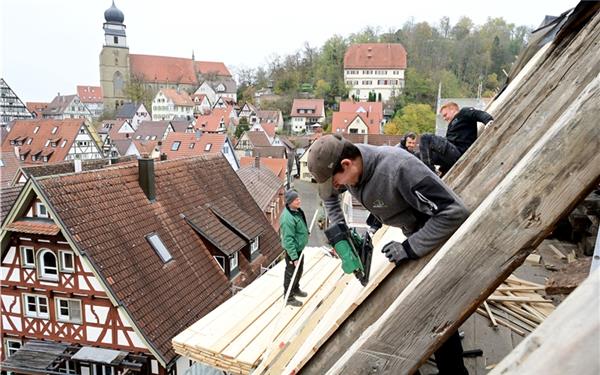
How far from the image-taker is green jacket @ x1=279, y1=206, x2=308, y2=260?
221 inches

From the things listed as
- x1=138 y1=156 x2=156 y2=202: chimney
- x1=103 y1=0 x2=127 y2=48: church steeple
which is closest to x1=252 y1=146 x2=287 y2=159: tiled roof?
x1=138 y1=156 x2=156 y2=202: chimney

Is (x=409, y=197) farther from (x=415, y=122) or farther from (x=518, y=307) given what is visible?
(x=415, y=122)

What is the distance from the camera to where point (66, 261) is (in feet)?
37.0

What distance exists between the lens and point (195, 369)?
10.9 metres

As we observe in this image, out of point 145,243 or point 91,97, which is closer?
point 145,243

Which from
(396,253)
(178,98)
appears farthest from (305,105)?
(396,253)

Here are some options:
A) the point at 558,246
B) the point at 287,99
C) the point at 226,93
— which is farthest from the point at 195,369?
the point at 226,93

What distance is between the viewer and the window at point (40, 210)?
1106 cm

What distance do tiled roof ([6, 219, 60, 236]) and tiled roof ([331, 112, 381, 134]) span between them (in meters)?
39.4

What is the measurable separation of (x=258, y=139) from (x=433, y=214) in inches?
1818

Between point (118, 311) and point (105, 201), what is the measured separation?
286 centimetres

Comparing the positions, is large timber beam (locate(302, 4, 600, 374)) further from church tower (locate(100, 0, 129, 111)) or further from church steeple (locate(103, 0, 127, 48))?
church steeple (locate(103, 0, 127, 48))

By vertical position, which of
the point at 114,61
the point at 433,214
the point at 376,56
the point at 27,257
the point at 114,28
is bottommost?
the point at 27,257

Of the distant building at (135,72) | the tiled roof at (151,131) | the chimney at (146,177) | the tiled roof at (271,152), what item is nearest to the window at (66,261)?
the chimney at (146,177)
